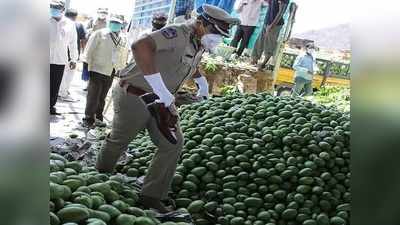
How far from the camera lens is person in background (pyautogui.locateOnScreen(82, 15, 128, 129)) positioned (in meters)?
4.27

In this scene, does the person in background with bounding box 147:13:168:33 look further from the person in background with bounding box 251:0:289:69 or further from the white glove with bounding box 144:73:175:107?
the person in background with bounding box 251:0:289:69

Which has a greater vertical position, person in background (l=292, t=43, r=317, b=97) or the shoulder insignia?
the shoulder insignia

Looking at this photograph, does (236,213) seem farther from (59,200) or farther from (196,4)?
(196,4)

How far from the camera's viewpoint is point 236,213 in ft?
9.27

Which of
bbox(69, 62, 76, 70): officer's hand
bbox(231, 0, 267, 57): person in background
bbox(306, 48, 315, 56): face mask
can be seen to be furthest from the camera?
bbox(306, 48, 315, 56): face mask

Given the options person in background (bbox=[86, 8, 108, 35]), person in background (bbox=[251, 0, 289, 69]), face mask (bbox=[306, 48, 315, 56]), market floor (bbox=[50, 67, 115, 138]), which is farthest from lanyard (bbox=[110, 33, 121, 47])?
face mask (bbox=[306, 48, 315, 56])

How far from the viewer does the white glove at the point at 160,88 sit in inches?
105

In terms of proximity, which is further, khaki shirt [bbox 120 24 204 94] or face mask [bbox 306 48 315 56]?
face mask [bbox 306 48 315 56]

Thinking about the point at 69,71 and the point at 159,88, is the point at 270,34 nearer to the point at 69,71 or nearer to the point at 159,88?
the point at 69,71

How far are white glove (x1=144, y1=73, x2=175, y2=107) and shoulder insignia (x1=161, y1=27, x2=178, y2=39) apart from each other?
0.21m

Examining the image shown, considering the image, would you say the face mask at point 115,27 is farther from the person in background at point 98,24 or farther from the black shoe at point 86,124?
the black shoe at point 86,124

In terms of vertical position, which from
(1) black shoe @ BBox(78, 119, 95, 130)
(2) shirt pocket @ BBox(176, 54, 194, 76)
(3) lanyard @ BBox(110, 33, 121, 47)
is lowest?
(1) black shoe @ BBox(78, 119, 95, 130)
